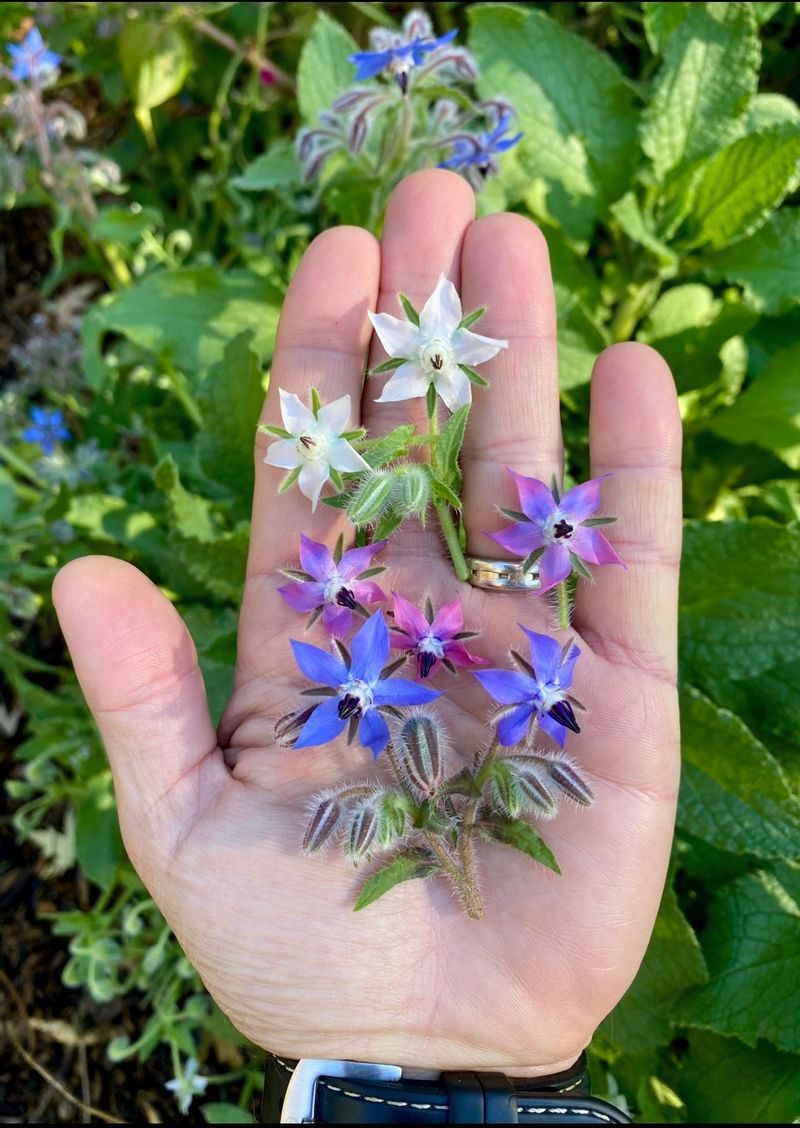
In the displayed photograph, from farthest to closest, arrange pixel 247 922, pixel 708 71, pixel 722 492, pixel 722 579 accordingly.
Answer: pixel 722 492 < pixel 708 71 < pixel 722 579 < pixel 247 922

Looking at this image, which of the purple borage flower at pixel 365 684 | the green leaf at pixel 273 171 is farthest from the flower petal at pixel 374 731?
the green leaf at pixel 273 171

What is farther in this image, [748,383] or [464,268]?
[748,383]

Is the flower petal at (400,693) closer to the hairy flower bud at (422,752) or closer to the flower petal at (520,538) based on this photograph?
the hairy flower bud at (422,752)

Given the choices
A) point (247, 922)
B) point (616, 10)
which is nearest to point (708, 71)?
point (616, 10)

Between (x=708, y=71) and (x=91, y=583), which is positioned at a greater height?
(x=708, y=71)

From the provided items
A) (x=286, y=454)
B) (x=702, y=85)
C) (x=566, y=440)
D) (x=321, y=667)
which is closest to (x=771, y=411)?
(x=566, y=440)

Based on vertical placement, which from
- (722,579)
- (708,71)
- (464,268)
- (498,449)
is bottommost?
(722,579)

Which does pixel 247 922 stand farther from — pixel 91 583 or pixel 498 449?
pixel 498 449
